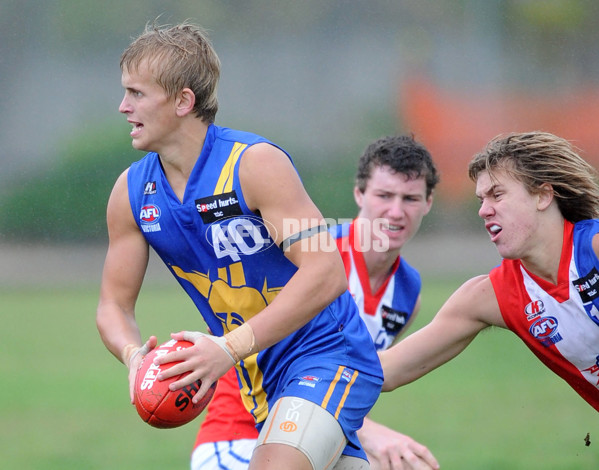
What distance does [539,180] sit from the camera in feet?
11.5

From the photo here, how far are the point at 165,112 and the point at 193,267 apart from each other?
1.95 feet

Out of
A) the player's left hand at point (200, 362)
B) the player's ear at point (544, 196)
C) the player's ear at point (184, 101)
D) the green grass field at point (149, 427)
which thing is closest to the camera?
the player's left hand at point (200, 362)

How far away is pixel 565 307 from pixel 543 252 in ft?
0.77

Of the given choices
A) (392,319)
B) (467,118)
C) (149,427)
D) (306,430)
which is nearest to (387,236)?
(392,319)

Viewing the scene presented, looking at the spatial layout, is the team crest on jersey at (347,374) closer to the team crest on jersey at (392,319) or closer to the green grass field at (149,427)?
the team crest on jersey at (392,319)

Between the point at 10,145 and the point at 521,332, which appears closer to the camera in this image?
the point at 521,332

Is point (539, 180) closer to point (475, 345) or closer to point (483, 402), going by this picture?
point (483, 402)

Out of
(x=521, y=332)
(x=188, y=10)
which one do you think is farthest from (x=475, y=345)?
(x=521, y=332)

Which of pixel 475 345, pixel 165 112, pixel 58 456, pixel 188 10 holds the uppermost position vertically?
pixel 188 10

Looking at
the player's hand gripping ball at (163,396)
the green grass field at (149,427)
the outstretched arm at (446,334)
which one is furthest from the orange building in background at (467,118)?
the player's hand gripping ball at (163,396)

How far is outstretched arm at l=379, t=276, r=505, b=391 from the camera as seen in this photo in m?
3.66

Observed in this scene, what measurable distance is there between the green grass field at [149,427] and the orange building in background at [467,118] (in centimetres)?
163

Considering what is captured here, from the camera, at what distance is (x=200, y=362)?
9.12 ft

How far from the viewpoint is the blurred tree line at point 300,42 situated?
438 inches
